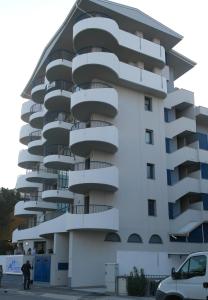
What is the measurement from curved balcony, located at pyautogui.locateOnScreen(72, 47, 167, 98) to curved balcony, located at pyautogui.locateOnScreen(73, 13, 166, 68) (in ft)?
3.26

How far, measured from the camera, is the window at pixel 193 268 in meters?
13.2

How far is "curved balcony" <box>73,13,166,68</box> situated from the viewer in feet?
120

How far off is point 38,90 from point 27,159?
8.60 meters

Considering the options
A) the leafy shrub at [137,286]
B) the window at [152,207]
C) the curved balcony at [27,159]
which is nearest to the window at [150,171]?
the window at [152,207]

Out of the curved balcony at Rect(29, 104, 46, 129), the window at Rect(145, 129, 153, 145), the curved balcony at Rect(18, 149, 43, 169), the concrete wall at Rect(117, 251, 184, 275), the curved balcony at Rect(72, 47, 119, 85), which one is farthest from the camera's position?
the curved balcony at Rect(18, 149, 43, 169)

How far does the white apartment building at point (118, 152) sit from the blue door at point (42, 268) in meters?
0.58

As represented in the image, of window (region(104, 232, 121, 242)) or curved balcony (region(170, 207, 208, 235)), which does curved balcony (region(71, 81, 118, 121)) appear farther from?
curved balcony (region(170, 207, 208, 235))

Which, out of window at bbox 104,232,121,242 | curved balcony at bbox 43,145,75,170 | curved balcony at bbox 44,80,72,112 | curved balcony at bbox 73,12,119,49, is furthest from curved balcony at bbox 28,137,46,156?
window at bbox 104,232,121,242

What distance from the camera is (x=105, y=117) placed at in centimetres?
3672

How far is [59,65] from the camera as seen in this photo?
41375 mm

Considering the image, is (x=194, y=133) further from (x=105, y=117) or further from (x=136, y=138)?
(x=105, y=117)

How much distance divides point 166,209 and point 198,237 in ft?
14.8

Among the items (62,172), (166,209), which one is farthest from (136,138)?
(62,172)

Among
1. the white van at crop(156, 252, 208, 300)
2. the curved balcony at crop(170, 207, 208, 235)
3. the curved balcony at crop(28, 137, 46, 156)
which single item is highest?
the curved balcony at crop(28, 137, 46, 156)
